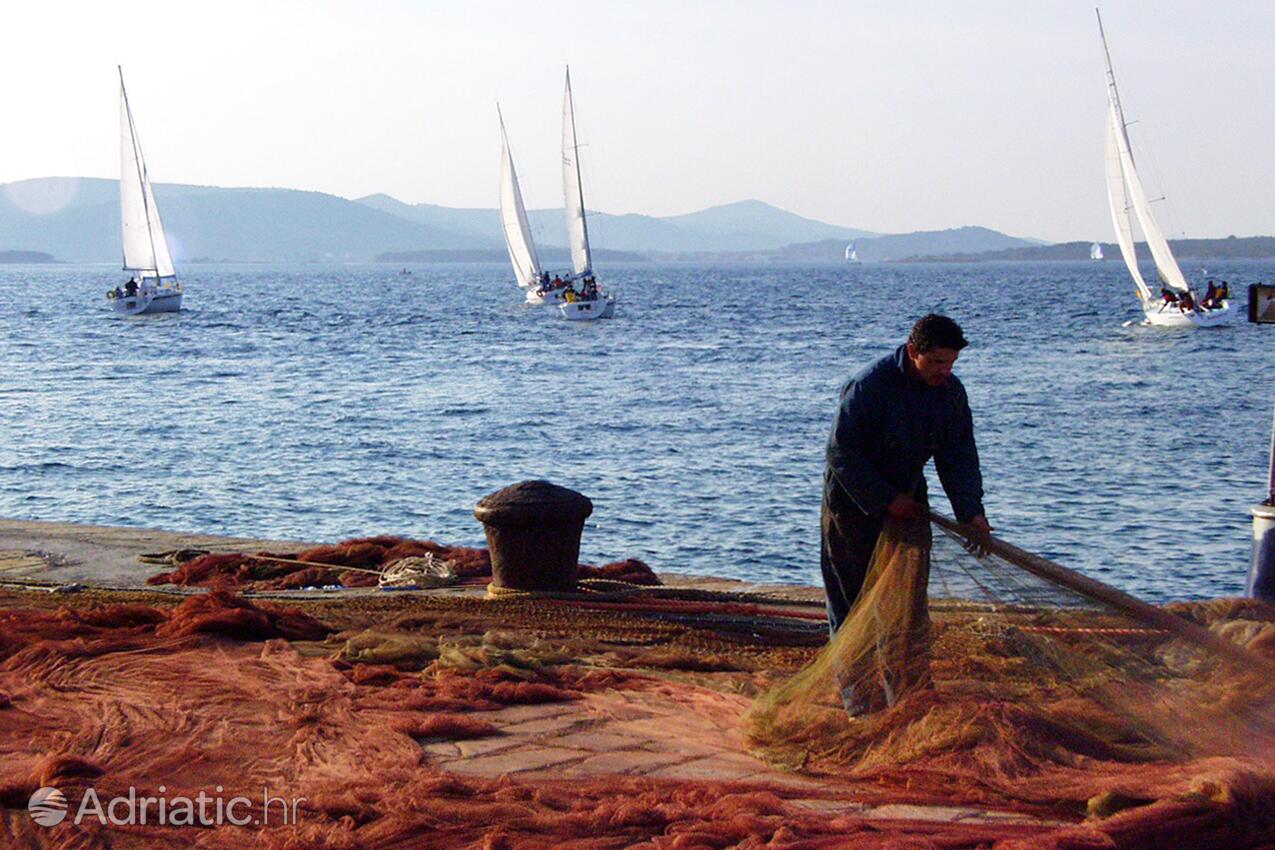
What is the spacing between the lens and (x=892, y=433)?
16.9 feet

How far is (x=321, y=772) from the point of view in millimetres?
4746

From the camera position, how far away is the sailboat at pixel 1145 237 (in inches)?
1928

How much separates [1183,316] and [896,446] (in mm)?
47815

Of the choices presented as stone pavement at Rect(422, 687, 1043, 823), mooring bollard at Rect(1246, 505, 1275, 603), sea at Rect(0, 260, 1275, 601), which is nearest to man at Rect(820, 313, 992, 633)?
stone pavement at Rect(422, 687, 1043, 823)

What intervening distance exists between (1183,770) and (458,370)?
114 ft

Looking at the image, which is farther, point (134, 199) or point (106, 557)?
point (134, 199)

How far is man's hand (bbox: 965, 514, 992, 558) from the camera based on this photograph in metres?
5.30

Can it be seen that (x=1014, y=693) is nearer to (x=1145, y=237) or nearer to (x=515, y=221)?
(x=1145, y=237)

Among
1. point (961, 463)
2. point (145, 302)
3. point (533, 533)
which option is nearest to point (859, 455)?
point (961, 463)

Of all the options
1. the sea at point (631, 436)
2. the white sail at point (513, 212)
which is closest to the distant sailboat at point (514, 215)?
the white sail at point (513, 212)

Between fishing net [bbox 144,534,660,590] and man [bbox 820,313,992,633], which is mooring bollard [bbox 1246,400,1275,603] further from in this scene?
fishing net [bbox 144,534,660,590]

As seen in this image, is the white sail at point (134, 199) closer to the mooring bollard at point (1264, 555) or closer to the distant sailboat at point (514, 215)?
the distant sailboat at point (514, 215)

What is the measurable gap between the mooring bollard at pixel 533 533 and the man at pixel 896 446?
267 cm

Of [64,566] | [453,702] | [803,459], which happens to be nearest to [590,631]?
[453,702]
